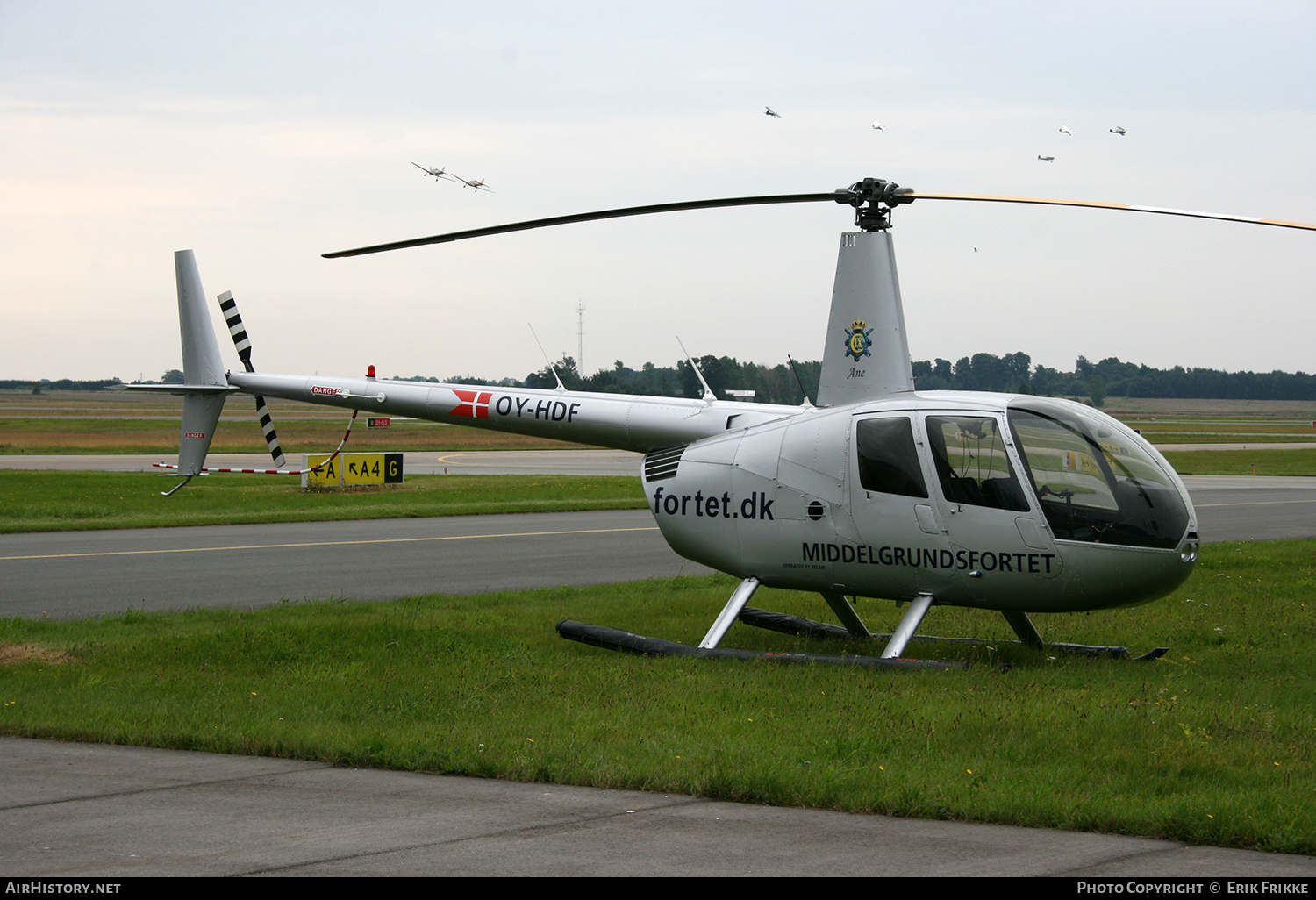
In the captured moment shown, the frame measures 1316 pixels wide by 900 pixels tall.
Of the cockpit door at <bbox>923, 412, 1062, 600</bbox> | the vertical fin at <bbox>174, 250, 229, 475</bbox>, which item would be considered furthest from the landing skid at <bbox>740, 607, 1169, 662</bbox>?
the vertical fin at <bbox>174, 250, 229, 475</bbox>

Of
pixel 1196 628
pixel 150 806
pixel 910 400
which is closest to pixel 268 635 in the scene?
pixel 150 806

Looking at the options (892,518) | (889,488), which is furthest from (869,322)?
(892,518)

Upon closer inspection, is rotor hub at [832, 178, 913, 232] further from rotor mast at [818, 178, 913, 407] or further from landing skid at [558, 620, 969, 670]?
landing skid at [558, 620, 969, 670]

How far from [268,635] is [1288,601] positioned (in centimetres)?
1131

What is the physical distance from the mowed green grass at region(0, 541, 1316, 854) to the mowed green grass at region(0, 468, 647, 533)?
1177cm

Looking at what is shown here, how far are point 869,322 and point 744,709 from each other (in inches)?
156

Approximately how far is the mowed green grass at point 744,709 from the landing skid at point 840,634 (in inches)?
5.5

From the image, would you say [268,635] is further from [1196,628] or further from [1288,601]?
[1288,601]

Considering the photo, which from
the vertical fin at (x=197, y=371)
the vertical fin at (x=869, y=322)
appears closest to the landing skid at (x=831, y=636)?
the vertical fin at (x=869, y=322)

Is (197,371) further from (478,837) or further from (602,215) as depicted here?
(478,837)

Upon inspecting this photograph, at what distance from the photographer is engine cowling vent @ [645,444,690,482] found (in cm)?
1164

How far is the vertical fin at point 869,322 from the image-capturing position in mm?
10672

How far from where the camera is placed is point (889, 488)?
33.0 ft

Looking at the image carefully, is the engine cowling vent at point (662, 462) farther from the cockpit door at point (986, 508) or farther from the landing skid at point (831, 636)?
the cockpit door at point (986, 508)
